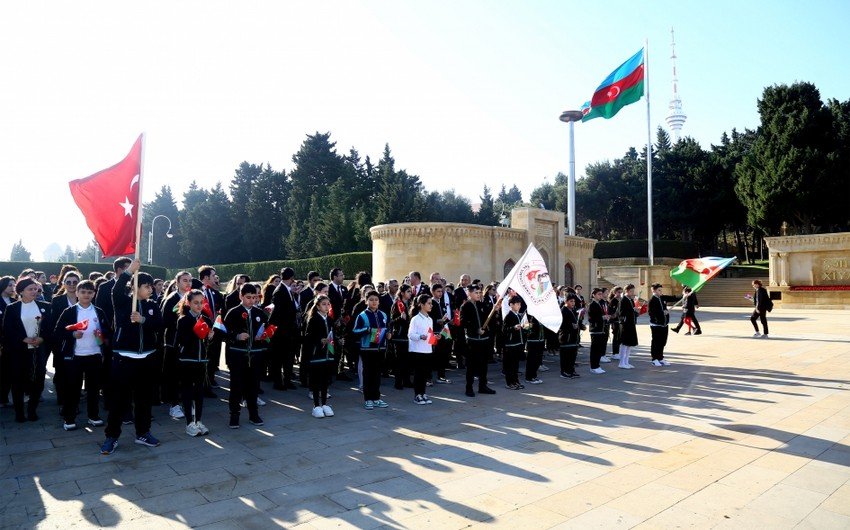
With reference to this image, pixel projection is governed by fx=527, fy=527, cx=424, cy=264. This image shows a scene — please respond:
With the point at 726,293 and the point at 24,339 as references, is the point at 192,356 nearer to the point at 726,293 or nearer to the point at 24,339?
the point at 24,339

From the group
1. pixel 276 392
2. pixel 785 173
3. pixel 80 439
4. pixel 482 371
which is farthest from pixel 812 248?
pixel 80 439

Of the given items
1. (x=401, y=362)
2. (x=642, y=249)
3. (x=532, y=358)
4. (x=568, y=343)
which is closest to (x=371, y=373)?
(x=401, y=362)

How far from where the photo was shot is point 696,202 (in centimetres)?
4900

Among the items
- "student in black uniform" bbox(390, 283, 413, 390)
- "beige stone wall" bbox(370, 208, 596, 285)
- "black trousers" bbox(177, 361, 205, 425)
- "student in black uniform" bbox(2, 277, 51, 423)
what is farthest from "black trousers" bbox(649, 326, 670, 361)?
"beige stone wall" bbox(370, 208, 596, 285)

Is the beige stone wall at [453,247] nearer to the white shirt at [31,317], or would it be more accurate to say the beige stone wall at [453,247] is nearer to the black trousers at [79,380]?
the white shirt at [31,317]

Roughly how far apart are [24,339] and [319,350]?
4.06m

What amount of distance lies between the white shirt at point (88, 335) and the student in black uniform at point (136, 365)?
0.65 metres

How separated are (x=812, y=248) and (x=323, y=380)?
31874mm

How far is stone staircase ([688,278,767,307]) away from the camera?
109ft

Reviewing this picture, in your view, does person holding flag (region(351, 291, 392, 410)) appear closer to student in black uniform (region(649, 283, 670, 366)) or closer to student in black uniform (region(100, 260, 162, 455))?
student in black uniform (region(100, 260, 162, 455))

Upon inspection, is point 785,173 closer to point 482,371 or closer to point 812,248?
point 812,248

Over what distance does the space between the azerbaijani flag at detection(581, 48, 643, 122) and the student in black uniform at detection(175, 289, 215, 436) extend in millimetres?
31037

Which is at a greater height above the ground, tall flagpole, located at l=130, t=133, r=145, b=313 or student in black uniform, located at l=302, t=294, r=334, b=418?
tall flagpole, located at l=130, t=133, r=145, b=313

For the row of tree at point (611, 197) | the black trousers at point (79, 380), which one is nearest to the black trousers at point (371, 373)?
the black trousers at point (79, 380)
